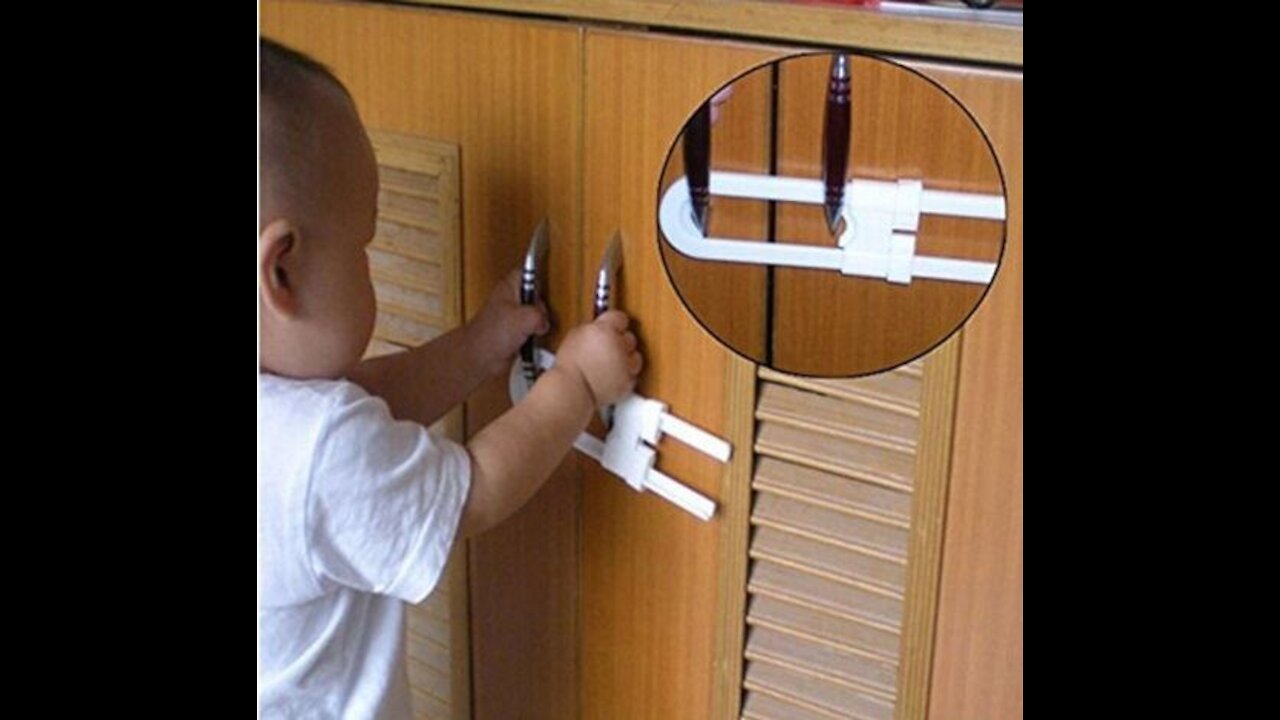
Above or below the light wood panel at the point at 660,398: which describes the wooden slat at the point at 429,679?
below

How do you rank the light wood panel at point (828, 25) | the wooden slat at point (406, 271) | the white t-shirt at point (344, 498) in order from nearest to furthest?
the light wood panel at point (828, 25)
the white t-shirt at point (344, 498)
the wooden slat at point (406, 271)

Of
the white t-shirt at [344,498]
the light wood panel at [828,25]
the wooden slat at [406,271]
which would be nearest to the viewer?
the light wood panel at [828,25]

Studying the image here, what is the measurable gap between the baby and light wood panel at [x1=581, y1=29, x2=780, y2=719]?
1.1 inches

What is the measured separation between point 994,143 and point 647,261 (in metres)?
0.17

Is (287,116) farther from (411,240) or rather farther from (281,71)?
(411,240)

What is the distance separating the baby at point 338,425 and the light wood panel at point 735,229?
0.05 m

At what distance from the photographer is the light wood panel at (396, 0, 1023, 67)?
1.65 feet

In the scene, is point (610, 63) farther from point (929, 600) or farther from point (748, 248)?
point (929, 600)

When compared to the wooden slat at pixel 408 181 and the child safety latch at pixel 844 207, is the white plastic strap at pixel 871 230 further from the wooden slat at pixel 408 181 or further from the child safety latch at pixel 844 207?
the wooden slat at pixel 408 181

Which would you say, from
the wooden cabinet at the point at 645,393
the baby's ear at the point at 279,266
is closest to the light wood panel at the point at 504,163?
the wooden cabinet at the point at 645,393

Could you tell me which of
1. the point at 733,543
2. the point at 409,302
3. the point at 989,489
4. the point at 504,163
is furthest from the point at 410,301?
the point at 989,489

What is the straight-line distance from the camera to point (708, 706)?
0.68 metres

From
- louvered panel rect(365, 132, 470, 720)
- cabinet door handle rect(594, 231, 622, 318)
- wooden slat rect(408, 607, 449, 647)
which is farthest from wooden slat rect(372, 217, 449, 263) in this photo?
wooden slat rect(408, 607, 449, 647)

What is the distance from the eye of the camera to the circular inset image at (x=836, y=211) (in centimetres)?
52
